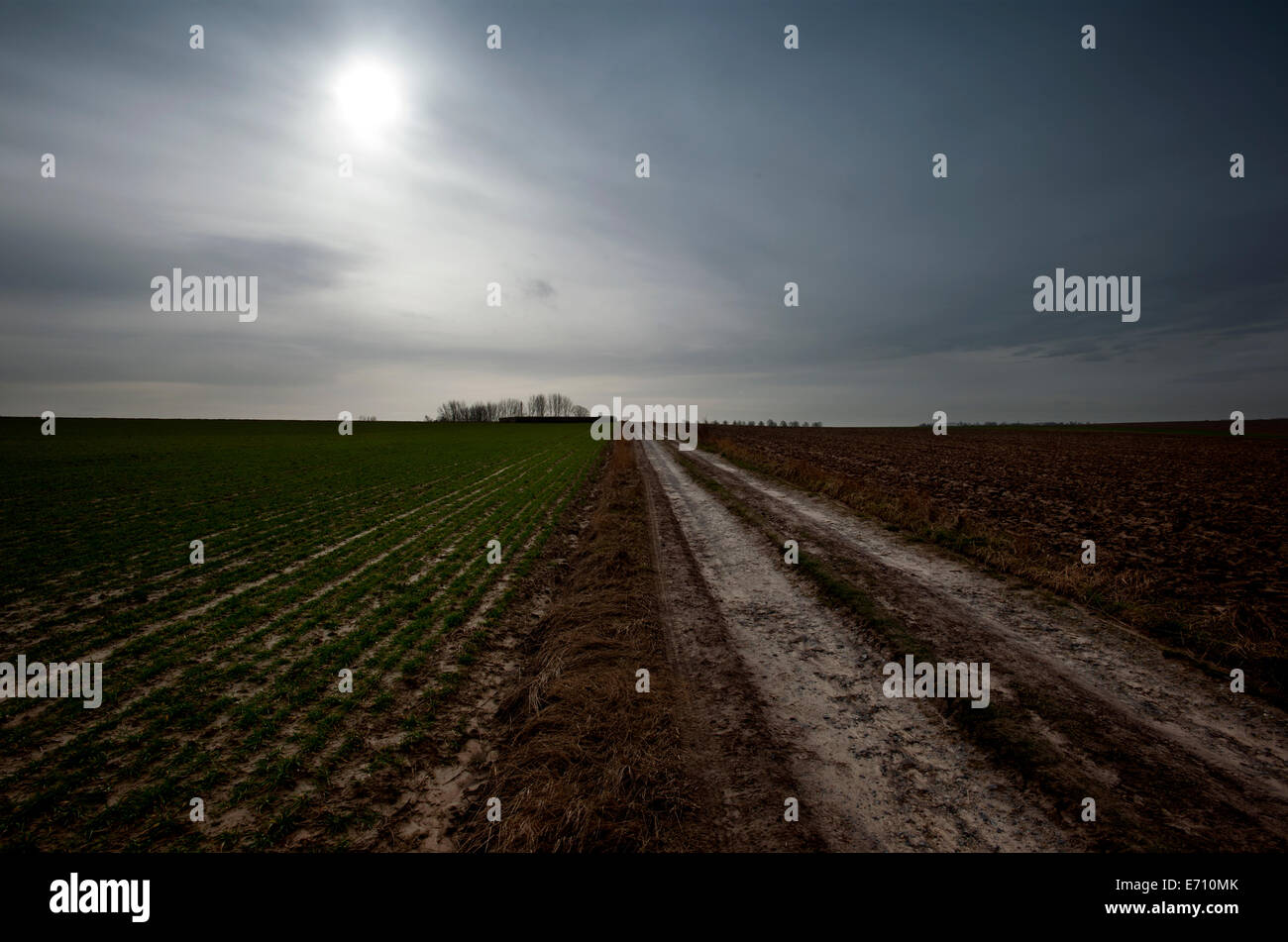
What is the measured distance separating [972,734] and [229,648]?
10567 mm

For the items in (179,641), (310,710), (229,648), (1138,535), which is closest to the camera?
(310,710)

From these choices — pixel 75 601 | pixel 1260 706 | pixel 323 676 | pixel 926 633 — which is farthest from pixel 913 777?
pixel 75 601

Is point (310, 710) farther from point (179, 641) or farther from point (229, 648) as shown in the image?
point (179, 641)

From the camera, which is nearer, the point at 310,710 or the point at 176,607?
the point at 310,710

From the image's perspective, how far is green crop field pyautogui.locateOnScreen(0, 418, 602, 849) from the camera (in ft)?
15.5

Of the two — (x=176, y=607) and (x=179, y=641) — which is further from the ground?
(x=176, y=607)

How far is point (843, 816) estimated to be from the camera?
4.26 meters

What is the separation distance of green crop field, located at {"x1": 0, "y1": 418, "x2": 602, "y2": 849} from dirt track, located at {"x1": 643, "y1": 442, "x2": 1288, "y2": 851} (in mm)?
3834

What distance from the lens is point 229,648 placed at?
7.93m

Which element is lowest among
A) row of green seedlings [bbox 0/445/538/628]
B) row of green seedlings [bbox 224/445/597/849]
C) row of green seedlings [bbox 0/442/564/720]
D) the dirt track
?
row of green seedlings [bbox 224/445/597/849]

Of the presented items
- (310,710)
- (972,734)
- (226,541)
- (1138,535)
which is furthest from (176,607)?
(1138,535)

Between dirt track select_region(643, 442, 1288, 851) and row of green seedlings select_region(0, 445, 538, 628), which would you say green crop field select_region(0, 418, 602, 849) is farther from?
dirt track select_region(643, 442, 1288, 851)

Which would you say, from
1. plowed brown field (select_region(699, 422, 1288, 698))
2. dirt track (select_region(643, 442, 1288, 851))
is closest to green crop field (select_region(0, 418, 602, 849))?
dirt track (select_region(643, 442, 1288, 851))
